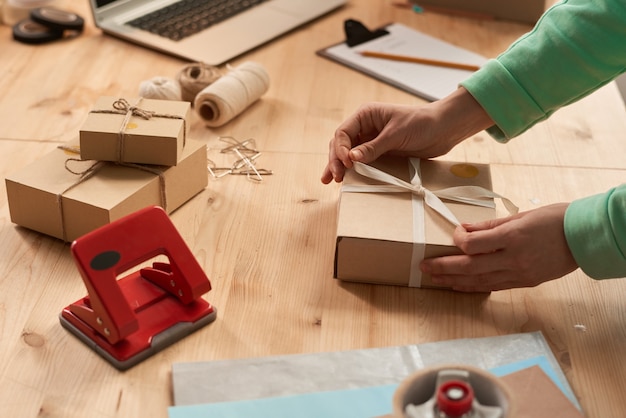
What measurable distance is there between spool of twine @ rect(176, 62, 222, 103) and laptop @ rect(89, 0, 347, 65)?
10cm

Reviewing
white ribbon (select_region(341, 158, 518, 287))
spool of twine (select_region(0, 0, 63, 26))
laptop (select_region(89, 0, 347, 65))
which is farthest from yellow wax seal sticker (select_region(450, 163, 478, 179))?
spool of twine (select_region(0, 0, 63, 26))

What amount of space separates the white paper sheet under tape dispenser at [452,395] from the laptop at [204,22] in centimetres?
92

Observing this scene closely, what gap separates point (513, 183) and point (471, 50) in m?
0.45

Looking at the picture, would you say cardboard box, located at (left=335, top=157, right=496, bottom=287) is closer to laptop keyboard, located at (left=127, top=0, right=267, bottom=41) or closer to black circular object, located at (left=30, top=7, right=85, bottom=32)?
laptop keyboard, located at (left=127, top=0, right=267, bottom=41)

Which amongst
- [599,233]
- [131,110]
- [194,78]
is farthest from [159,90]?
[599,233]

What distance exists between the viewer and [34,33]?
155 cm

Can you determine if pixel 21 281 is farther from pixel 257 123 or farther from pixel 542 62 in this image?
pixel 542 62

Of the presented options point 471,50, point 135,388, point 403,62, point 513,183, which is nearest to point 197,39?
point 403,62

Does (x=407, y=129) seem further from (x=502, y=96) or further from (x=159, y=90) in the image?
(x=159, y=90)

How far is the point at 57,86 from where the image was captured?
55.3 inches

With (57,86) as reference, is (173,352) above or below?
above

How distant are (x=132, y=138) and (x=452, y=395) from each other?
1.81 ft

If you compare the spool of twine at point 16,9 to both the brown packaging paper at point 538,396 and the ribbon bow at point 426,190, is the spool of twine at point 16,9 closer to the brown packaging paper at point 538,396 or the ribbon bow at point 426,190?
the ribbon bow at point 426,190

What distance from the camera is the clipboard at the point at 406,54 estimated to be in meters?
1.44
